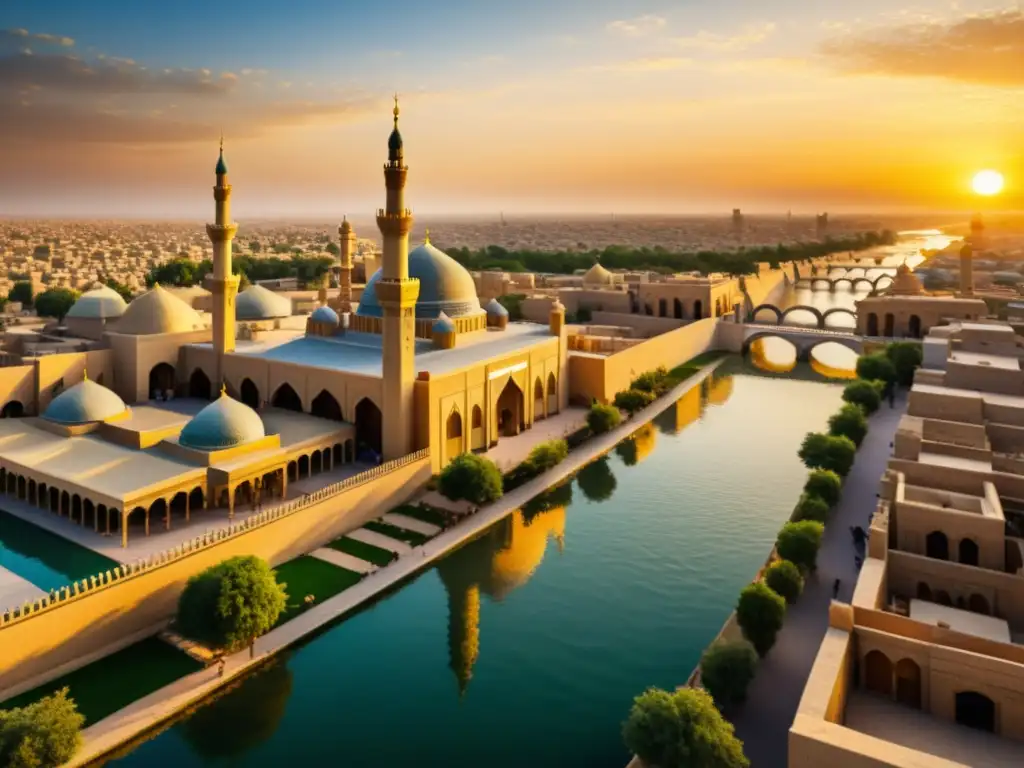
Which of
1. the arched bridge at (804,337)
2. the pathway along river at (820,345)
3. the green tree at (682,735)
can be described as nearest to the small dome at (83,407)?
the green tree at (682,735)

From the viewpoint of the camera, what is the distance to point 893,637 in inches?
454

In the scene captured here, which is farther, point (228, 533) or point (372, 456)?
point (372, 456)

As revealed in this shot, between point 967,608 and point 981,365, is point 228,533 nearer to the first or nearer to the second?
point 967,608

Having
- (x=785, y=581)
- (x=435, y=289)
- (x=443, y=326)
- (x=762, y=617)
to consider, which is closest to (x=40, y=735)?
(x=762, y=617)

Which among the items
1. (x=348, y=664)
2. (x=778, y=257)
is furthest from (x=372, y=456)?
(x=778, y=257)

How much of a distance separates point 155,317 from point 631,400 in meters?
16.9

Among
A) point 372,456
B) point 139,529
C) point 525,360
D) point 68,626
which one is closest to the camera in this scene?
point 68,626

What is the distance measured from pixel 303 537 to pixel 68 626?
5.31 metres

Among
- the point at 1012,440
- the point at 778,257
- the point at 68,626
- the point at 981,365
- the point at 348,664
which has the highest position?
the point at 778,257

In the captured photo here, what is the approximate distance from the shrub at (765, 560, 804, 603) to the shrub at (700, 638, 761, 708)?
121 inches

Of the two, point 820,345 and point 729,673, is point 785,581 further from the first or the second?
point 820,345

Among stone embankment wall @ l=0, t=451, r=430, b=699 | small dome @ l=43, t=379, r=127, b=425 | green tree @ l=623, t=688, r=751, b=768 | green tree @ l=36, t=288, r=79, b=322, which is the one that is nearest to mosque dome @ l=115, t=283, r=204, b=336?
small dome @ l=43, t=379, r=127, b=425

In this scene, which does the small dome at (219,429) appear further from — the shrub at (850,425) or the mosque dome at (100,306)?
the shrub at (850,425)

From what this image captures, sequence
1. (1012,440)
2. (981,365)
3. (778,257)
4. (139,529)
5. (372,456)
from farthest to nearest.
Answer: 1. (778,257)
2. (981,365)
3. (372,456)
4. (1012,440)
5. (139,529)
